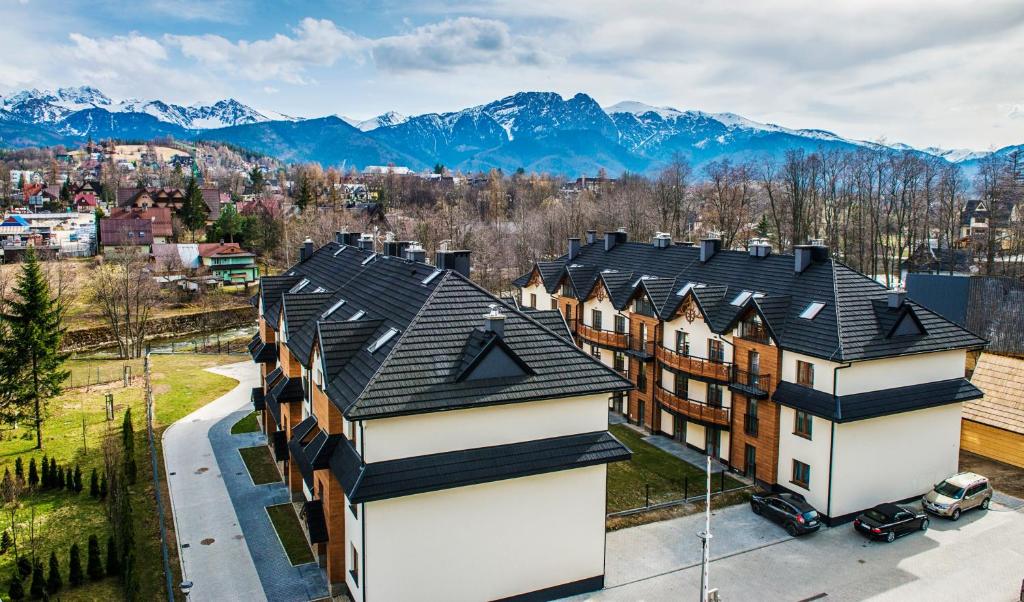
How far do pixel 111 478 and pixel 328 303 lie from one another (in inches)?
397

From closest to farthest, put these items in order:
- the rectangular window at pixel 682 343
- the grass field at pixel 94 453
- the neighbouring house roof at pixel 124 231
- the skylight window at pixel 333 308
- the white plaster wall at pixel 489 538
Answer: the white plaster wall at pixel 489 538
the grass field at pixel 94 453
the skylight window at pixel 333 308
the rectangular window at pixel 682 343
the neighbouring house roof at pixel 124 231

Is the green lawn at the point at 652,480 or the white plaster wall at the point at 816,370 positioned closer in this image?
the white plaster wall at the point at 816,370

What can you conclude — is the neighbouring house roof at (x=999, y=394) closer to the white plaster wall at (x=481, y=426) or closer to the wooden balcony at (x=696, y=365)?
the wooden balcony at (x=696, y=365)

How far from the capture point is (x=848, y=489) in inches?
912

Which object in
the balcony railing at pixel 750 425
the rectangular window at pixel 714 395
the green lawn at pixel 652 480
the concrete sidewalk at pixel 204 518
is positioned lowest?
the concrete sidewalk at pixel 204 518

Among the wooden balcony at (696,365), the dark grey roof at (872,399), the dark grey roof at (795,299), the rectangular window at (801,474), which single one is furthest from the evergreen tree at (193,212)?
the rectangular window at (801,474)

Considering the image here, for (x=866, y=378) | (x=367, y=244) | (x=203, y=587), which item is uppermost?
(x=367, y=244)

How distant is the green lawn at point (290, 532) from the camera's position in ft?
67.5

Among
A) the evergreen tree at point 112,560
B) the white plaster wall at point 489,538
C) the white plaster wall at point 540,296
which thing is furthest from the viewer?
the white plaster wall at point 540,296

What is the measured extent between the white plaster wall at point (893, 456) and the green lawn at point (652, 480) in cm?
437

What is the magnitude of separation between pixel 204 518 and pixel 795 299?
2443cm

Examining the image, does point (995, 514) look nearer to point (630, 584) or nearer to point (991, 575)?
point (991, 575)

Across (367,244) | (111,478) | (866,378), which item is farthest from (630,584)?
(367,244)

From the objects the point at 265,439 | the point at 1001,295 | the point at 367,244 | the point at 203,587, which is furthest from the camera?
the point at 1001,295
